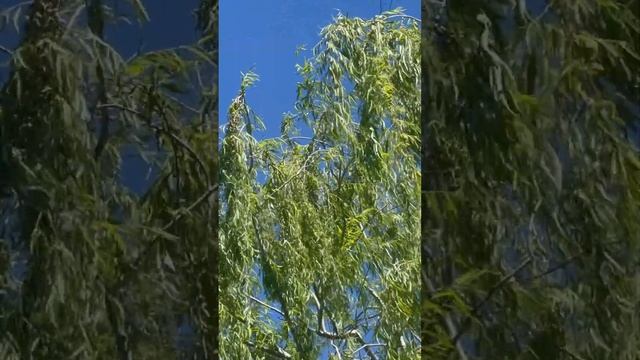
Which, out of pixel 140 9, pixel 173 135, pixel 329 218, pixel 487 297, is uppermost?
pixel 140 9

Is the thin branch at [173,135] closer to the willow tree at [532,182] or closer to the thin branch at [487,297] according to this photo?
the willow tree at [532,182]

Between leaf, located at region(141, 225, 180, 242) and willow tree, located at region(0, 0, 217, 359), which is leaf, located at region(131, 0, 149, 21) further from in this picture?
leaf, located at region(141, 225, 180, 242)

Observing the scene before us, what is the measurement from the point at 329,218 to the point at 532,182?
156 cm

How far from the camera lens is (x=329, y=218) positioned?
10.2 feet

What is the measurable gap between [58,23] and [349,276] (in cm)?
166

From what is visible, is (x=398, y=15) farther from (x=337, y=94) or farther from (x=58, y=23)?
(x=58, y=23)

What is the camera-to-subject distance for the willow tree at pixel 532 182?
1556 millimetres

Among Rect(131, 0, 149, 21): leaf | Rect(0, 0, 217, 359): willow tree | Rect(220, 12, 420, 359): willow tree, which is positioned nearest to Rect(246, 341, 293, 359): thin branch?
Rect(220, 12, 420, 359): willow tree

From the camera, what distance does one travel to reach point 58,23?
1618mm

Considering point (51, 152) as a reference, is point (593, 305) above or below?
below

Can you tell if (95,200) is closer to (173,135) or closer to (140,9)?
(173,135)

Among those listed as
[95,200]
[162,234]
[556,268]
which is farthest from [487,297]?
[95,200]

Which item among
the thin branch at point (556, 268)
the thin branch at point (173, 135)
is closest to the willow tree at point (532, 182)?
the thin branch at point (556, 268)

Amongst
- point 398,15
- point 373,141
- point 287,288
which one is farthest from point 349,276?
point 398,15
